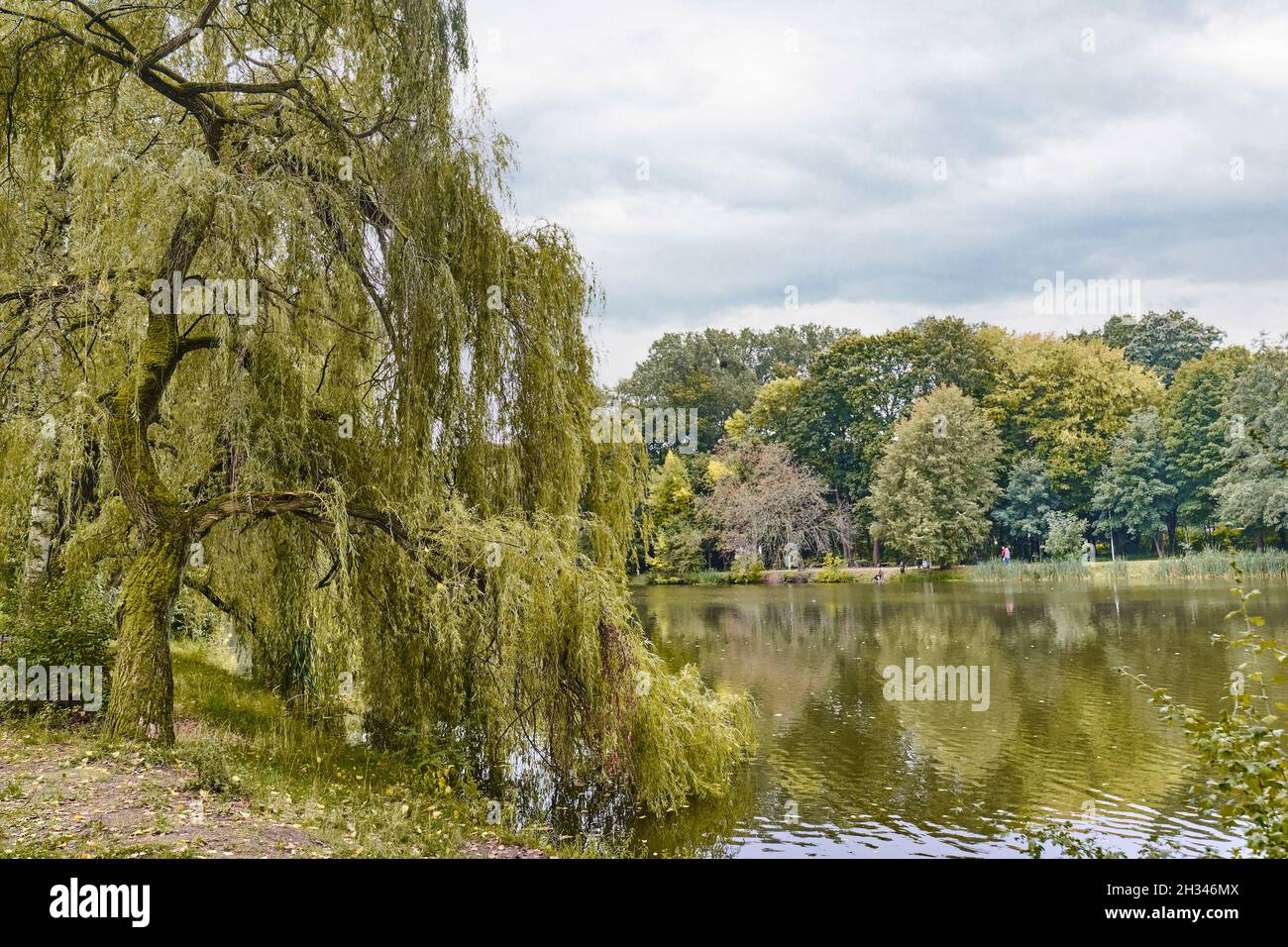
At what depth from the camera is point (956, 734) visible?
38.9ft

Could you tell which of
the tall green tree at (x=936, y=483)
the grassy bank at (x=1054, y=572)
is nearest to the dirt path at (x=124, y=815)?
the grassy bank at (x=1054, y=572)

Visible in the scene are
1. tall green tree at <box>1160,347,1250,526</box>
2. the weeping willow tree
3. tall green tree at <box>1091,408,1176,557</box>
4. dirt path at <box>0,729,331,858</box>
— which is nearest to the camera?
dirt path at <box>0,729,331,858</box>

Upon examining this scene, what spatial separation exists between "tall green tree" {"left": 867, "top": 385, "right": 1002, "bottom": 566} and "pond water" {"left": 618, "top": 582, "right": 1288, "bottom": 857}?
16074 millimetres

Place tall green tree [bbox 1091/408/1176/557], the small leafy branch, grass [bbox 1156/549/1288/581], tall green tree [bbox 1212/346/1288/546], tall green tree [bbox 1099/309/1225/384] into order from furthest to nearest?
tall green tree [bbox 1099/309/1225/384] → tall green tree [bbox 1091/408/1176/557] → tall green tree [bbox 1212/346/1288/546] → grass [bbox 1156/549/1288/581] → the small leafy branch

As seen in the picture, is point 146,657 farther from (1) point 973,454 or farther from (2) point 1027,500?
(2) point 1027,500

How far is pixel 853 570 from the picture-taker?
45.1 m

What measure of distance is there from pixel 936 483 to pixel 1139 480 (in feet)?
32.7

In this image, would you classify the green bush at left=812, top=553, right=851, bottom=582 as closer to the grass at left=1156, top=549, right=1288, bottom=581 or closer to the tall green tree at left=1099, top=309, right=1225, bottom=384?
the grass at left=1156, top=549, right=1288, bottom=581

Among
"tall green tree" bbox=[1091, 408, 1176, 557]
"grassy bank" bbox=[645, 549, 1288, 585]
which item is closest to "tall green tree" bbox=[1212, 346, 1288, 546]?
"grassy bank" bbox=[645, 549, 1288, 585]

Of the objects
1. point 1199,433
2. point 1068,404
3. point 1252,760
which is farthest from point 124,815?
point 1068,404

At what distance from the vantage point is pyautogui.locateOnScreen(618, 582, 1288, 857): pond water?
321 inches

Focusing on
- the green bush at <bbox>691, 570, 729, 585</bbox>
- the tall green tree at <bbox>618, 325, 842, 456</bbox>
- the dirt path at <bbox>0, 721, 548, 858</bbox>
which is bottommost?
the green bush at <bbox>691, 570, 729, 585</bbox>
